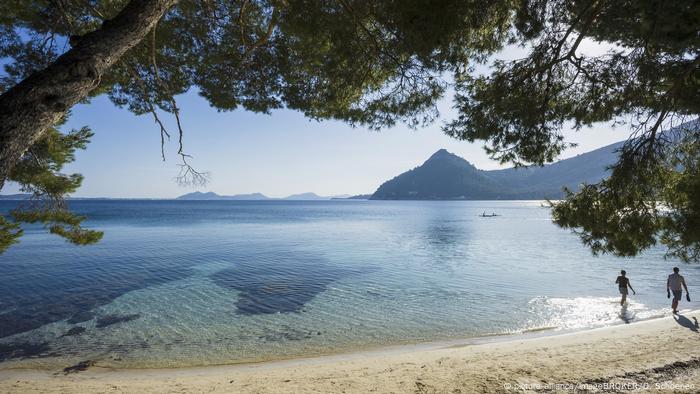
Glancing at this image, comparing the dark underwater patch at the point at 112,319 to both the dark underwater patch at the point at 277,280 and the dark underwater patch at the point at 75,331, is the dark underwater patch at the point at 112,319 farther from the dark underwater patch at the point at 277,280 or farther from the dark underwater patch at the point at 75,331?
the dark underwater patch at the point at 277,280

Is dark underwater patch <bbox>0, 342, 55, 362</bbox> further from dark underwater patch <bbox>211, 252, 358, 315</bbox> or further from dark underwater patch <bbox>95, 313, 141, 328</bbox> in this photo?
dark underwater patch <bbox>211, 252, 358, 315</bbox>

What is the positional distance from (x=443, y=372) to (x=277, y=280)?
15.3m

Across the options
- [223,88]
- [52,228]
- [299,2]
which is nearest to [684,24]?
[299,2]

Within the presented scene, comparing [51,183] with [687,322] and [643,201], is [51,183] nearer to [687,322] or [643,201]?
[643,201]

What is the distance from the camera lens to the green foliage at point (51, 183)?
9.45 meters

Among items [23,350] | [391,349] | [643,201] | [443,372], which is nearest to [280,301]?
[391,349]

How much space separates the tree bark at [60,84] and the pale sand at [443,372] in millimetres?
6866

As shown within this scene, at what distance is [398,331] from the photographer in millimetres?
12750

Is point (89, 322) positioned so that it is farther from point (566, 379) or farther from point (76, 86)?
point (566, 379)

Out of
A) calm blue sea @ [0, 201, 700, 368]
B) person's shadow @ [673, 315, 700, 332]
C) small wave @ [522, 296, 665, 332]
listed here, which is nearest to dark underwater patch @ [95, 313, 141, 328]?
calm blue sea @ [0, 201, 700, 368]

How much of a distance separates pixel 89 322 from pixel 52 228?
515cm

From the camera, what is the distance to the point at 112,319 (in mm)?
13945

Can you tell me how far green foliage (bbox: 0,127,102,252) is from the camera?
9.45 m

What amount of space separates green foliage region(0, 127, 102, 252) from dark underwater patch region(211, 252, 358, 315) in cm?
748
